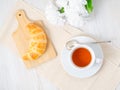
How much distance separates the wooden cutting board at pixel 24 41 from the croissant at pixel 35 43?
18 mm

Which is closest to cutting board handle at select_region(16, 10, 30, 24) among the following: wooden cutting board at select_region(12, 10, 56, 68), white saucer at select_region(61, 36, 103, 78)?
wooden cutting board at select_region(12, 10, 56, 68)

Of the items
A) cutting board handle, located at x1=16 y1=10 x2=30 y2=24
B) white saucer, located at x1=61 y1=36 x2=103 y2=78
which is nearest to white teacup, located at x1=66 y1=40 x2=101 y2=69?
white saucer, located at x1=61 y1=36 x2=103 y2=78

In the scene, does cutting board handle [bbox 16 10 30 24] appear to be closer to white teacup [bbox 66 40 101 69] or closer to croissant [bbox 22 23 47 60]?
croissant [bbox 22 23 47 60]

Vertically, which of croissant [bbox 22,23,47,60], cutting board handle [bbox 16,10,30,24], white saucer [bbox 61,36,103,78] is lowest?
white saucer [bbox 61,36,103,78]

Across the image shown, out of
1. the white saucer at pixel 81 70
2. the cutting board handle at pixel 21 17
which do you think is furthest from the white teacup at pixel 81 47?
the cutting board handle at pixel 21 17

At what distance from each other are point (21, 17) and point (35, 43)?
0.37ft

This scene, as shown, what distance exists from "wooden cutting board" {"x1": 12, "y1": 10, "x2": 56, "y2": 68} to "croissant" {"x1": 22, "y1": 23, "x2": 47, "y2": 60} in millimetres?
18

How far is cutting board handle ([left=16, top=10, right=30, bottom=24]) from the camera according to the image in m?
0.80

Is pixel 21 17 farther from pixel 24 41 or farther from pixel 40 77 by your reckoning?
pixel 40 77

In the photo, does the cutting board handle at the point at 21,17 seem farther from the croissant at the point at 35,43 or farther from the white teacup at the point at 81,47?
the white teacup at the point at 81,47

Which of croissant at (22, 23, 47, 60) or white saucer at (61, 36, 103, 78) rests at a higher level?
croissant at (22, 23, 47, 60)

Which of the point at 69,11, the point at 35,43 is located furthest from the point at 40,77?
the point at 69,11

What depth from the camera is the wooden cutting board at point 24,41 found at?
2.54ft

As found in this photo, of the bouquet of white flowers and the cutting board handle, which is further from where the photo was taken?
the cutting board handle
